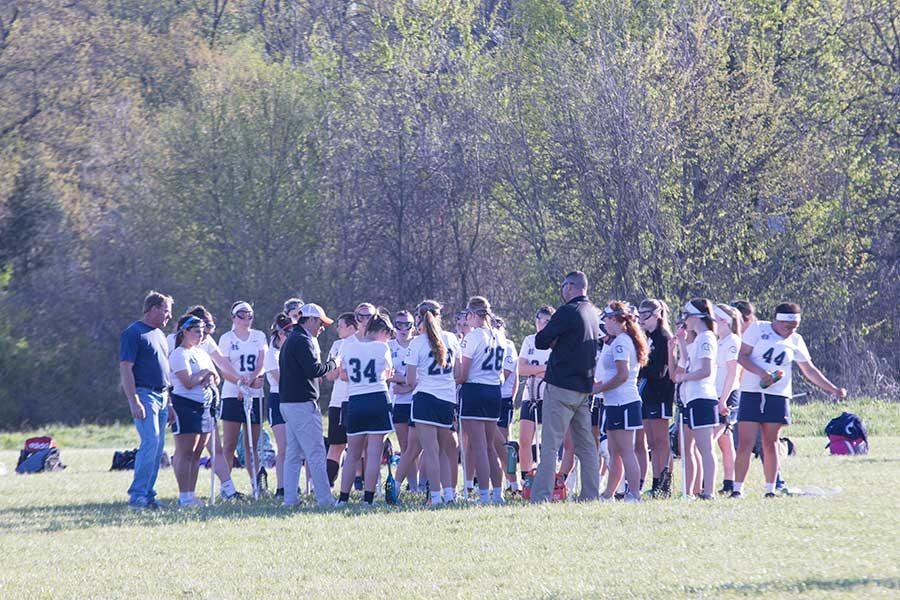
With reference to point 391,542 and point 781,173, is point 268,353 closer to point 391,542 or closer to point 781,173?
point 391,542

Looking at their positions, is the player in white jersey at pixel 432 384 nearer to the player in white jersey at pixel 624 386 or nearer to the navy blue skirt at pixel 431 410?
the navy blue skirt at pixel 431 410

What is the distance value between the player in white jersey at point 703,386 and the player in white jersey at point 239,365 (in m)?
4.65

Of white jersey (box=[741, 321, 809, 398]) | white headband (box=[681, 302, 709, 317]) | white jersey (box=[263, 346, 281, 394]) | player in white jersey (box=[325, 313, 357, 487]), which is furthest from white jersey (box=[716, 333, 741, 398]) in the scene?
white jersey (box=[263, 346, 281, 394])

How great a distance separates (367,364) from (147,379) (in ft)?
7.37

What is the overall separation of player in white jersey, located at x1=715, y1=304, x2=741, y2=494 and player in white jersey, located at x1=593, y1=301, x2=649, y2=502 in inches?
38.6

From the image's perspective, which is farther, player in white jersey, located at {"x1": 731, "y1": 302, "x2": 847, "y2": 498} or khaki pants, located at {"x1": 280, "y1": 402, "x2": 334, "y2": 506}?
khaki pants, located at {"x1": 280, "y1": 402, "x2": 334, "y2": 506}

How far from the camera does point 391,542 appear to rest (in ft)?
35.2

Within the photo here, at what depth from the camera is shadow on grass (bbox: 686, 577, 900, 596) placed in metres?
8.05

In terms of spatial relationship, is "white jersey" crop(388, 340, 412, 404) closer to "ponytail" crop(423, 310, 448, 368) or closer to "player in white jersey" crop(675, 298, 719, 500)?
"ponytail" crop(423, 310, 448, 368)

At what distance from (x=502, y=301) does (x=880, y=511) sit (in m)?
22.8

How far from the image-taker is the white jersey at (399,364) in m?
14.3

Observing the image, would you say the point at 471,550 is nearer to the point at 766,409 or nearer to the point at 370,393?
the point at 370,393

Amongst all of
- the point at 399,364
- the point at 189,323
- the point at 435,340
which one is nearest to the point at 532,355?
the point at 399,364

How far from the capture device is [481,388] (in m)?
13.4
